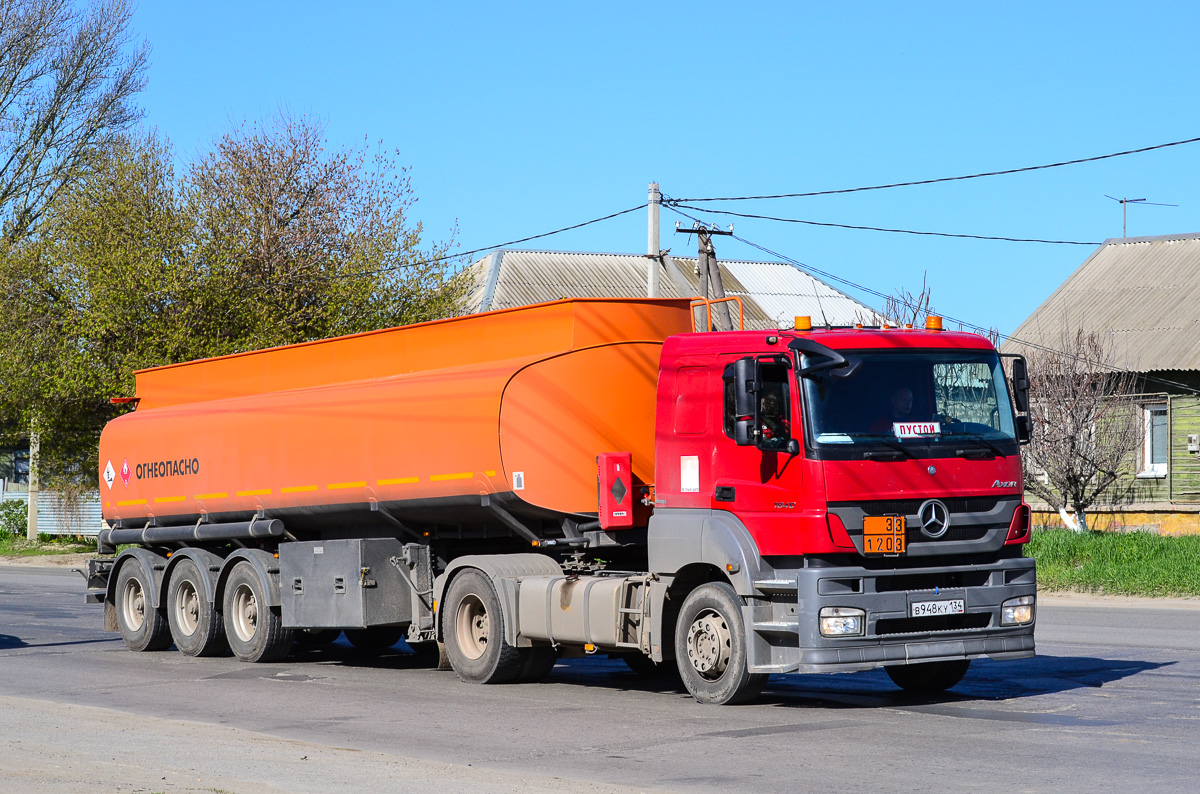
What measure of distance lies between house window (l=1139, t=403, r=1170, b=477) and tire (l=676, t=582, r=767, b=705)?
26.0m

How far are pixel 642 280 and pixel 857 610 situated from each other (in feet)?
155

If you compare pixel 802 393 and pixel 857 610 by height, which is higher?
pixel 802 393

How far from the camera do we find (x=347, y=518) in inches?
602

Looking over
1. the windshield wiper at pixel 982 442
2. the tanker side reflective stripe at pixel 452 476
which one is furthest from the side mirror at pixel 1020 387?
the tanker side reflective stripe at pixel 452 476

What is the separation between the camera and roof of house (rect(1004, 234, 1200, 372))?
3422cm

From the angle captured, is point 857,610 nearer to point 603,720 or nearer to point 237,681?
point 603,720

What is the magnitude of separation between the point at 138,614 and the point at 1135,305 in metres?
26.7

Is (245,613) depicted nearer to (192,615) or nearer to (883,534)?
(192,615)

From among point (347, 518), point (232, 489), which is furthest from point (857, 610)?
point (232, 489)

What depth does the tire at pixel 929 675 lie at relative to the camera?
40.0 ft

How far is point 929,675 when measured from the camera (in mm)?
12234

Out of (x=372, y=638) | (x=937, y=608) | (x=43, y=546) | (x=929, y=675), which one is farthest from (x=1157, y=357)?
(x=43, y=546)

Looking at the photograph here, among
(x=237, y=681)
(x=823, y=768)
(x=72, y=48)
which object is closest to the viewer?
(x=823, y=768)

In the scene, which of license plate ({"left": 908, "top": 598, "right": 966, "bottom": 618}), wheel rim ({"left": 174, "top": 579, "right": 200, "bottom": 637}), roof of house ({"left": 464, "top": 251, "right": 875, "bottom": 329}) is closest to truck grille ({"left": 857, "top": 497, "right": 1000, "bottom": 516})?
license plate ({"left": 908, "top": 598, "right": 966, "bottom": 618})
